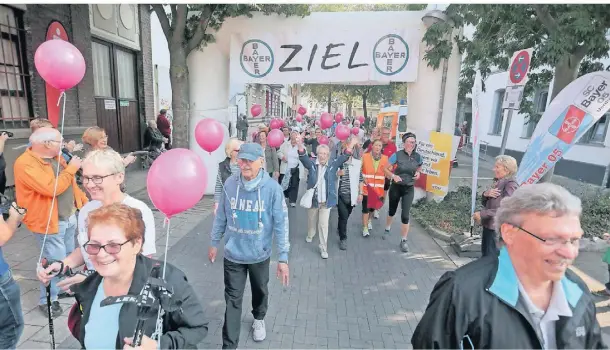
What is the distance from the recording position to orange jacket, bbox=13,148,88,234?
9.39 feet

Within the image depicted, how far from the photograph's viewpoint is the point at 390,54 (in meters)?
6.99

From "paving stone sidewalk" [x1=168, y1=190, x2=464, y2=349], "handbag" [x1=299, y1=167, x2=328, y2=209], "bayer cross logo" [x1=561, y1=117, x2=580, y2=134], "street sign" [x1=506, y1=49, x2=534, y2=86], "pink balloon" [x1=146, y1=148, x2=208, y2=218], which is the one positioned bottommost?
"paving stone sidewalk" [x1=168, y1=190, x2=464, y2=349]

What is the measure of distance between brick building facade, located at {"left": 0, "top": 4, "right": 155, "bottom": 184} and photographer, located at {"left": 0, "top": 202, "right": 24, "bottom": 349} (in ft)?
17.0

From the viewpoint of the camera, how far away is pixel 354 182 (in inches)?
210

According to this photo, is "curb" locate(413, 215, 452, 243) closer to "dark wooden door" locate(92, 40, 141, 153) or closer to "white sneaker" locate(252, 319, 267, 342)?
"white sneaker" locate(252, 319, 267, 342)

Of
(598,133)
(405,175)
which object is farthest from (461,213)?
(598,133)

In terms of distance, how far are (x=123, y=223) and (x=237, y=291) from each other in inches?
61.0

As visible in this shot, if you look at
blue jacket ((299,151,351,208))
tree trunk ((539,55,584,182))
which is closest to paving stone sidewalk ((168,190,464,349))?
blue jacket ((299,151,351,208))

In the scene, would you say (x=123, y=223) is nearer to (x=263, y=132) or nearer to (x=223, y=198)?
(x=223, y=198)

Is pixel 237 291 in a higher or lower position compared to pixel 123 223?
lower

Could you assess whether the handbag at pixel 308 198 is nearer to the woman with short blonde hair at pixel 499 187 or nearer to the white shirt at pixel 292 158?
the white shirt at pixel 292 158

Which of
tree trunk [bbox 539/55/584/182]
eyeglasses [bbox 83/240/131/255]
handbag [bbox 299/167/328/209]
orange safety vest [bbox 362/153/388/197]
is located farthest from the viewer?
tree trunk [bbox 539/55/584/182]

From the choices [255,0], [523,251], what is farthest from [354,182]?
[523,251]

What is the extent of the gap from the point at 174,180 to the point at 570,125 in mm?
5108
